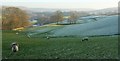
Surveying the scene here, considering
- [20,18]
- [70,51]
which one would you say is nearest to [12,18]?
[20,18]

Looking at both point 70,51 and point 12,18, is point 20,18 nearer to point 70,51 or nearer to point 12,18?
point 12,18

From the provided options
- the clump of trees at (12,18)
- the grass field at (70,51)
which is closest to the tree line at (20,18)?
the clump of trees at (12,18)

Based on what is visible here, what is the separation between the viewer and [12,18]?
277 ft

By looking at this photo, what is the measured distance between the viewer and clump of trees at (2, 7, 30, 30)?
83375 mm

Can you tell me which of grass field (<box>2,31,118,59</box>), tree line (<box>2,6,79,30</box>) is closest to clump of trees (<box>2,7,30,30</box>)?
tree line (<box>2,6,79,30</box>)

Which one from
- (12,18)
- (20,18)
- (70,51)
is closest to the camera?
(70,51)

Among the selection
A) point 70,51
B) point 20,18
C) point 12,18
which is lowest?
point 20,18

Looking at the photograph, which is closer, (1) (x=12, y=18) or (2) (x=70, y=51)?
(2) (x=70, y=51)

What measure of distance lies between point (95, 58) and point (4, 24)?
229 feet

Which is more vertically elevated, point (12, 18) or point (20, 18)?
point (12, 18)

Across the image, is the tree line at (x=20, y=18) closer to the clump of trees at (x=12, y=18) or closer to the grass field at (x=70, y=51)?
the clump of trees at (x=12, y=18)

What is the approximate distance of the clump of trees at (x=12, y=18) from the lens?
8338 cm

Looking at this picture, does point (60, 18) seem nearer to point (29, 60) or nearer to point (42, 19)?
point (42, 19)

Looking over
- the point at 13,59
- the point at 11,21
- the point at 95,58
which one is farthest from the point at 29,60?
the point at 11,21
